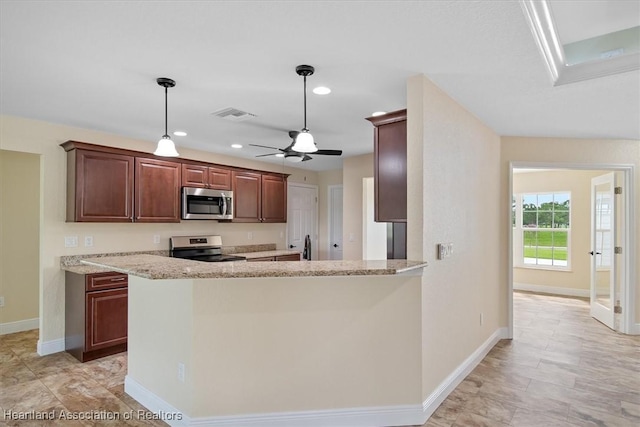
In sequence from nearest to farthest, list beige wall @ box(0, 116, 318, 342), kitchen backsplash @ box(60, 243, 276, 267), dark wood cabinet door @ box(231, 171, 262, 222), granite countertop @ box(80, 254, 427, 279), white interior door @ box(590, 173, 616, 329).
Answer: granite countertop @ box(80, 254, 427, 279) < beige wall @ box(0, 116, 318, 342) < kitchen backsplash @ box(60, 243, 276, 267) < white interior door @ box(590, 173, 616, 329) < dark wood cabinet door @ box(231, 171, 262, 222)

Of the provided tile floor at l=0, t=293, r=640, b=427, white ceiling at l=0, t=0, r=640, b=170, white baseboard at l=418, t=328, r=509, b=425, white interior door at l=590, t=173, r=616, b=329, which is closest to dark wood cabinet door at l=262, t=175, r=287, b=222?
Result: white ceiling at l=0, t=0, r=640, b=170

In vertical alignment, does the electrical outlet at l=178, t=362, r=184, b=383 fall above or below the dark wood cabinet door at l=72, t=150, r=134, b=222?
below

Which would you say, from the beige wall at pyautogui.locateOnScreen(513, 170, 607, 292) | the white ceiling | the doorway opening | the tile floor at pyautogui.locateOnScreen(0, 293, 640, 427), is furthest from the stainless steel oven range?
the beige wall at pyautogui.locateOnScreen(513, 170, 607, 292)

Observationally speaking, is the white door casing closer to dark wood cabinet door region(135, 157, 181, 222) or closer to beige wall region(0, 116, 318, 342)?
dark wood cabinet door region(135, 157, 181, 222)

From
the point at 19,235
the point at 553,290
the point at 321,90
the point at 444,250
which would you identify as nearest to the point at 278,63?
the point at 321,90

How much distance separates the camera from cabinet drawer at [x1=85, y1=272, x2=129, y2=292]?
3592mm

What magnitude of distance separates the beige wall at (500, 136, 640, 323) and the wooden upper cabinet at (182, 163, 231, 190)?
3672 millimetres

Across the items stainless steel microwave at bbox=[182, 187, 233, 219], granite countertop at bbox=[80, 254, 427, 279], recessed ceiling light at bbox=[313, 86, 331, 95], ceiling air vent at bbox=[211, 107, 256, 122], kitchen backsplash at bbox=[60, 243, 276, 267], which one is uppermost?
recessed ceiling light at bbox=[313, 86, 331, 95]

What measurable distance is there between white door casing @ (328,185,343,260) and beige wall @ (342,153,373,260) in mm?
873

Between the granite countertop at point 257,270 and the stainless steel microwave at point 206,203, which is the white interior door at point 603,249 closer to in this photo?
the granite countertop at point 257,270

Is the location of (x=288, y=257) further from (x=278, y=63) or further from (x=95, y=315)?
(x=278, y=63)

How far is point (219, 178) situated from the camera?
5254 mm

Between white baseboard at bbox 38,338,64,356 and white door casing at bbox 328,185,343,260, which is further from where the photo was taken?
white door casing at bbox 328,185,343,260

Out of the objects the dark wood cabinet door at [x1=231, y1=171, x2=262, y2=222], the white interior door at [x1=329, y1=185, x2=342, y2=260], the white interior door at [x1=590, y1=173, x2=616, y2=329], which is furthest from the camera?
the white interior door at [x1=329, y1=185, x2=342, y2=260]
